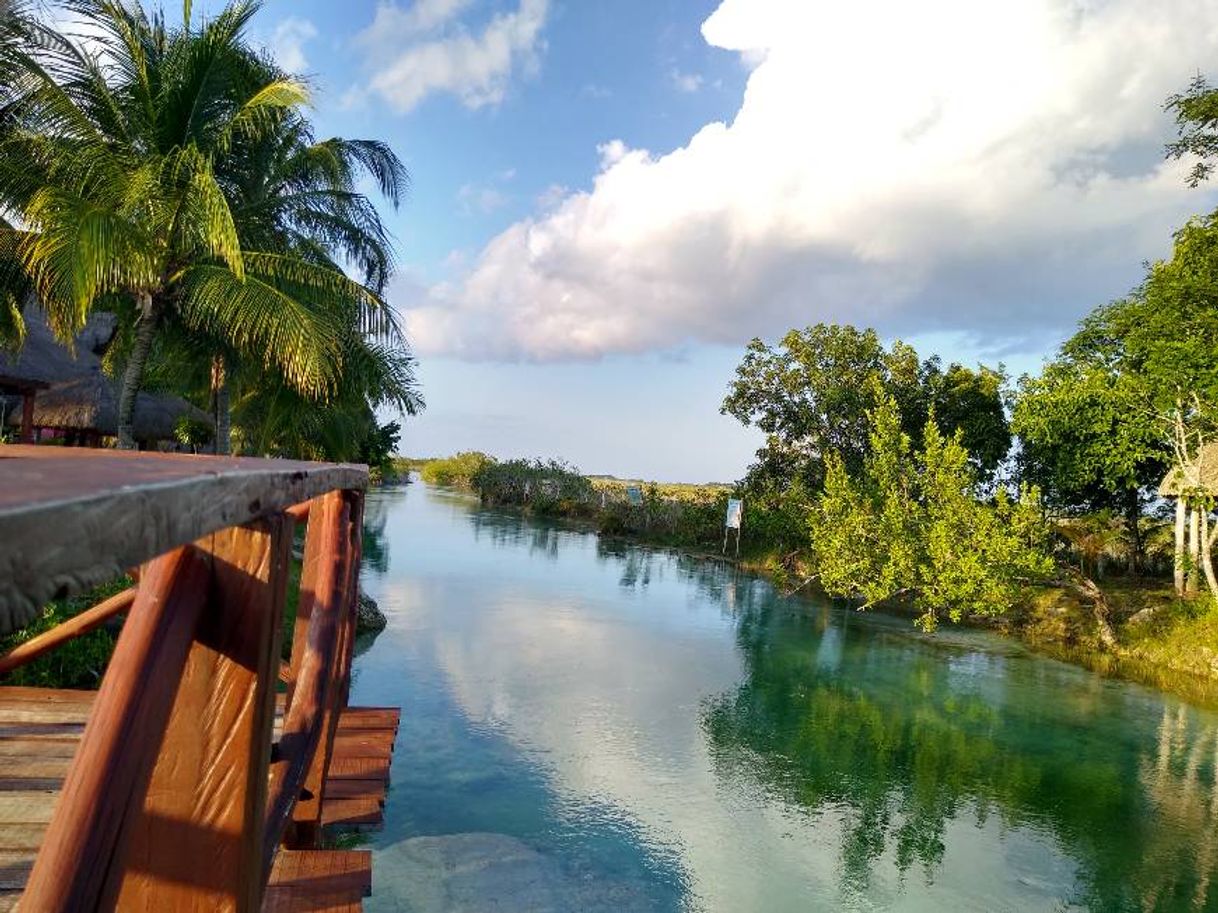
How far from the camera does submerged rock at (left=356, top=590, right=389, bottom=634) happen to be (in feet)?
42.0

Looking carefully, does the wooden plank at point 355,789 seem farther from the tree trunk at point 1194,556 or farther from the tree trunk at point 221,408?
the tree trunk at point 1194,556

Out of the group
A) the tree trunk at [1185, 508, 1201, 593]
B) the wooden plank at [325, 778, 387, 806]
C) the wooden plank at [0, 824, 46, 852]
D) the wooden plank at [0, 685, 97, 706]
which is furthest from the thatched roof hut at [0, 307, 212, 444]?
the tree trunk at [1185, 508, 1201, 593]

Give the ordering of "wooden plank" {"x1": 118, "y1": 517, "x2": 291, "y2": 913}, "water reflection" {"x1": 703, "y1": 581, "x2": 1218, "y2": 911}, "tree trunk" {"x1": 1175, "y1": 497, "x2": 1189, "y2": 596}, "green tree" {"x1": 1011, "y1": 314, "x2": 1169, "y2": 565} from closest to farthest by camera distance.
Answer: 1. "wooden plank" {"x1": 118, "y1": 517, "x2": 291, "y2": 913}
2. "water reflection" {"x1": 703, "y1": 581, "x2": 1218, "y2": 911}
3. "tree trunk" {"x1": 1175, "y1": 497, "x2": 1189, "y2": 596}
4. "green tree" {"x1": 1011, "y1": 314, "x2": 1169, "y2": 565}

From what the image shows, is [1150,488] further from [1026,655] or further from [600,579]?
[600,579]

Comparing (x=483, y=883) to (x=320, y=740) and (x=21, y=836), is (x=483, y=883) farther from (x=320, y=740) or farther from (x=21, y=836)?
(x=21, y=836)

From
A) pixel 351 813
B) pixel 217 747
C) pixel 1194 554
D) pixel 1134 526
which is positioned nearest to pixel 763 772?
pixel 351 813

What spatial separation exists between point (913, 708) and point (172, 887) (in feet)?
40.4

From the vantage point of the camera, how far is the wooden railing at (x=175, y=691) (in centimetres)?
57

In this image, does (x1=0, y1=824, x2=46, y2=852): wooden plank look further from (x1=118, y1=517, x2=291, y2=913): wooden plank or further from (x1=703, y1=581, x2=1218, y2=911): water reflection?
(x1=703, y1=581, x2=1218, y2=911): water reflection

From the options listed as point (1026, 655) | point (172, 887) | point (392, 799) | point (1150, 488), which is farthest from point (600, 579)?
point (172, 887)

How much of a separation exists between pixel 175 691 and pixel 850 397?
80.6 ft

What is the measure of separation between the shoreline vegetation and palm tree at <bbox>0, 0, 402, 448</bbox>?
1391cm

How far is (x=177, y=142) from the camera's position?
30.4ft

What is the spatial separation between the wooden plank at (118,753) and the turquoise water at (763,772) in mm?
5723
